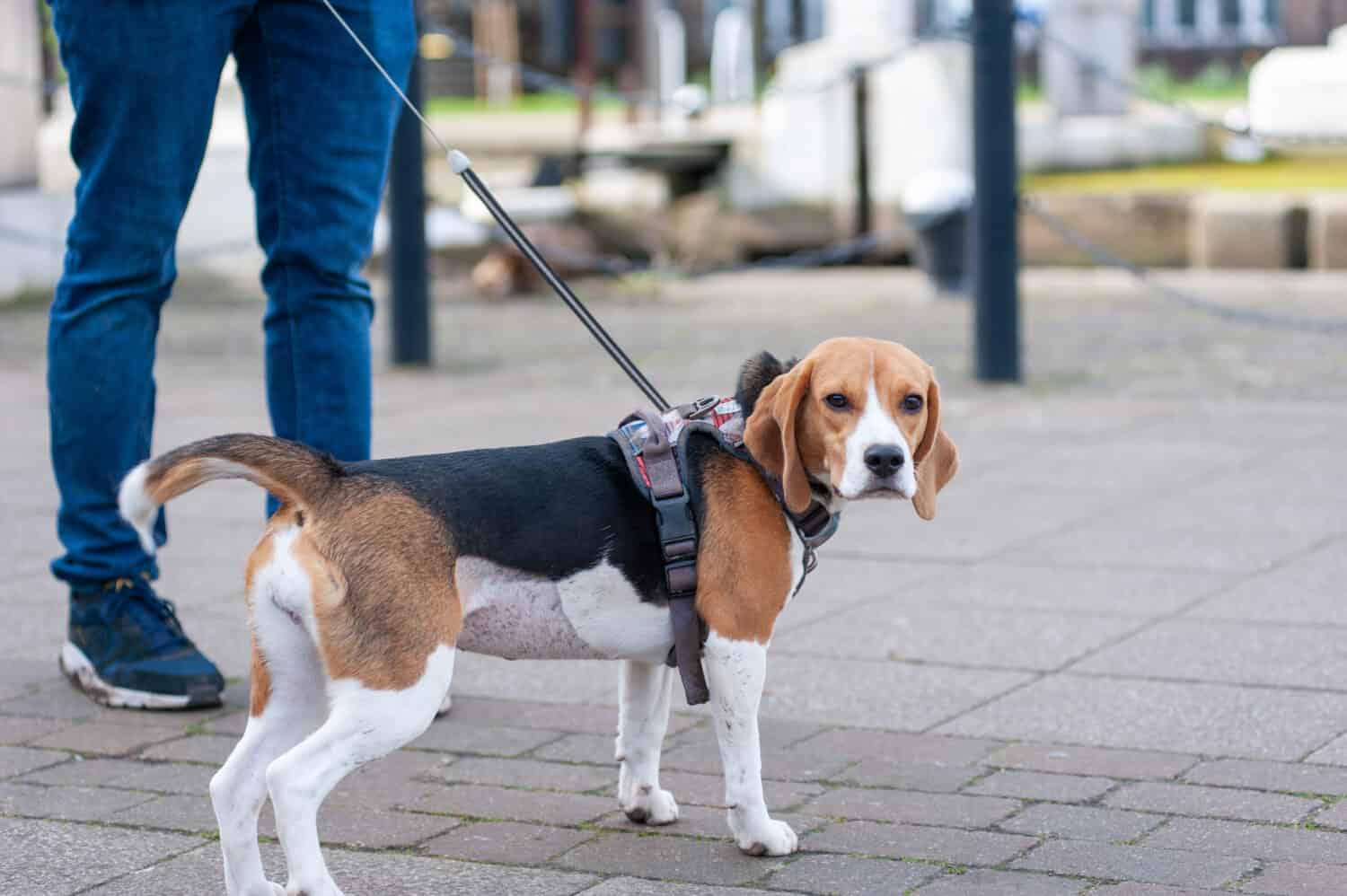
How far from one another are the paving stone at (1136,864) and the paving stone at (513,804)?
735 mm

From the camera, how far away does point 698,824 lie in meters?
3.30

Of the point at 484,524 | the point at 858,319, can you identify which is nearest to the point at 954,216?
the point at 858,319

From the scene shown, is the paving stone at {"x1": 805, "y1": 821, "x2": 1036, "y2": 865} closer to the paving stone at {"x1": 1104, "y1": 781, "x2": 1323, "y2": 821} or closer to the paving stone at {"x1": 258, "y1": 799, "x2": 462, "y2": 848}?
the paving stone at {"x1": 1104, "y1": 781, "x2": 1323, "y2": 821}

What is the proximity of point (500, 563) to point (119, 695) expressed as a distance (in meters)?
1.28

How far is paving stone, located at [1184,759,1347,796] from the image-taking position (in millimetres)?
3398

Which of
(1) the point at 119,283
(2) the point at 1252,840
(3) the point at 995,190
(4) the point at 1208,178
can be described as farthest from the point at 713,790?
(4) the point at 1208,178

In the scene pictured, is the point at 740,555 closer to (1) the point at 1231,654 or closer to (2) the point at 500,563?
(2) the point at 500,563

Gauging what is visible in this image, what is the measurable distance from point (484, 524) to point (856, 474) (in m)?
0.55

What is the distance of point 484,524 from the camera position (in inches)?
118

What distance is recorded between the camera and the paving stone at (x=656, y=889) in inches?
116

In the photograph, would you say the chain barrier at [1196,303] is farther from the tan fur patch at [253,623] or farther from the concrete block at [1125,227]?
the tan fur patch at [253,623]

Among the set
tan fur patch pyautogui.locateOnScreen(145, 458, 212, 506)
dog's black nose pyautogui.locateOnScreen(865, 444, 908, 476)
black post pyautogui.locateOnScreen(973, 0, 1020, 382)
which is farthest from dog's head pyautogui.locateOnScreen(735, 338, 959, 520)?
black post pyautogui.locateOnScreen(973, 0, 1020, 382)

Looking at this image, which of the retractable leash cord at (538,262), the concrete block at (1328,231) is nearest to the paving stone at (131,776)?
the retractable leash cord at (538,262)

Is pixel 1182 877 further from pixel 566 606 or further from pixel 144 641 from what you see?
pixel 144 641
